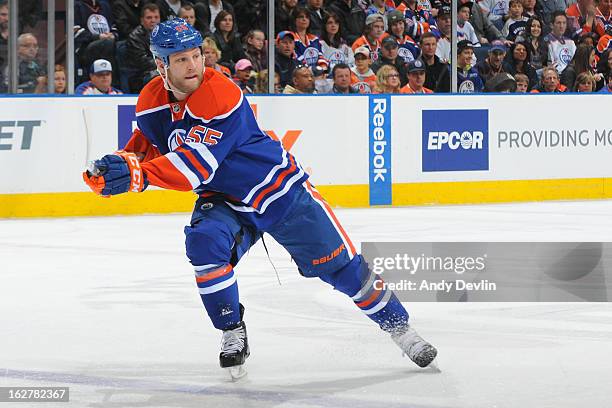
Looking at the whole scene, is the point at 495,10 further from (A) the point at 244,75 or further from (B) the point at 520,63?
(A) the point at 244,75

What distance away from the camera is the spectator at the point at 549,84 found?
11.5 m

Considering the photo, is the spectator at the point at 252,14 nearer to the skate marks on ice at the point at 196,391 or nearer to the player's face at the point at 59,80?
the player's face at the point at 59,80

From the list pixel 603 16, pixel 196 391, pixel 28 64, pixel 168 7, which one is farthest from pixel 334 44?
pixel 196 391

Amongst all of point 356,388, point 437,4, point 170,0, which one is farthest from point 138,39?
point 356,388

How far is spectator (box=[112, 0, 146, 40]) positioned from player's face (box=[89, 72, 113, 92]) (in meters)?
0.30

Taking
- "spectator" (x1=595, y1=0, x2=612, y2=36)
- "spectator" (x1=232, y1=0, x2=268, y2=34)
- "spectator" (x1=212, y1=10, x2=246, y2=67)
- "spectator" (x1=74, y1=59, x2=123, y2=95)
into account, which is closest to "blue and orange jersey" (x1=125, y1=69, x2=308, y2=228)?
"spectator" (x1=74, y1=59, x2=123, y2=95)

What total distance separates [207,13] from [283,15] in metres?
0.67

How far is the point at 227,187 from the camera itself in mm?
3766

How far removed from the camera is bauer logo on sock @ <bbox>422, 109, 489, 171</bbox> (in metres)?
10.2

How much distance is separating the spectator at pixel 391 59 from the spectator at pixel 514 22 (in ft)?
4.26

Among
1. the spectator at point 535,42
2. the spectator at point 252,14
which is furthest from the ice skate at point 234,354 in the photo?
the spectator at point 535,42

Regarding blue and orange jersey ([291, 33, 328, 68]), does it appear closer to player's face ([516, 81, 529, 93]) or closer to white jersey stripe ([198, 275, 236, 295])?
player's face ([516, 81, 529, 93])

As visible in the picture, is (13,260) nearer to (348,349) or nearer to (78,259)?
(78,259)

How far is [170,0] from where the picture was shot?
9703 millimetres
